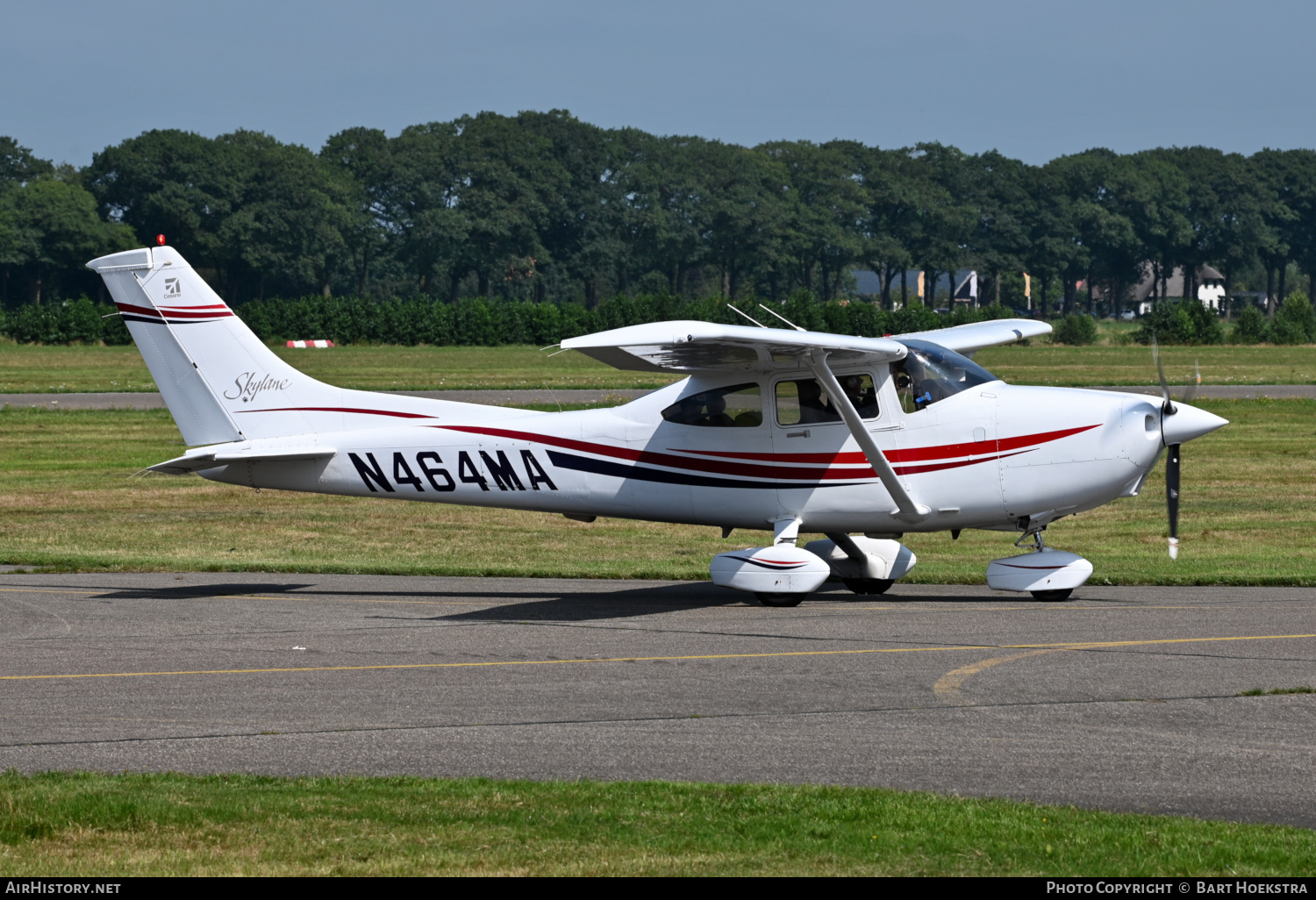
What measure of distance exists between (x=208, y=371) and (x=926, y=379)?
7.71 metres

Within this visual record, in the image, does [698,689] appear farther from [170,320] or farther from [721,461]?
[170,320]

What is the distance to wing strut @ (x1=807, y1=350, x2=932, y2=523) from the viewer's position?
45.3ft

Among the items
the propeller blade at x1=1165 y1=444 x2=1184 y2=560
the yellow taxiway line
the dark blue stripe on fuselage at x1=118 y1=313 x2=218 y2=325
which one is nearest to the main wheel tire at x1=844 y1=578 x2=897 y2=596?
the propeller blade at x1=1165 y1=444 x2=1184 y2=560

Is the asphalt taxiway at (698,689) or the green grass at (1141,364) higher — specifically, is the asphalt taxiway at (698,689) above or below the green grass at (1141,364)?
above

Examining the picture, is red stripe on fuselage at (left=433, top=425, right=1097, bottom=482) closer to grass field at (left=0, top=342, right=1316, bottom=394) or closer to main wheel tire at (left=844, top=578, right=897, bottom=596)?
main wheel tire at (left=844, top=578, right=897, bottom=596)

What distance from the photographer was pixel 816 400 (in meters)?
14.6

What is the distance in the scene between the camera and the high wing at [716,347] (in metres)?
12.3

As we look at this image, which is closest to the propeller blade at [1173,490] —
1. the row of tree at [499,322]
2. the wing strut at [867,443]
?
the wing strut at [867,443]

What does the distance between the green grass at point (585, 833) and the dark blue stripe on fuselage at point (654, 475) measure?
7.26 metres

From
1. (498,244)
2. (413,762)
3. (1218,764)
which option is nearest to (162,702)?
(413,762)

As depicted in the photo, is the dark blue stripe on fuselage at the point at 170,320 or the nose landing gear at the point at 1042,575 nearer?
the nose landing gear at the point at 1042,575

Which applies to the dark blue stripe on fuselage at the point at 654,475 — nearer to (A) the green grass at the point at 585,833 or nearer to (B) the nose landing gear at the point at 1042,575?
(B) the nose landing gear at the point at 1042,575

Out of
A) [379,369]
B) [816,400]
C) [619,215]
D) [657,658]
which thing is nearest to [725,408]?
[816,400]
